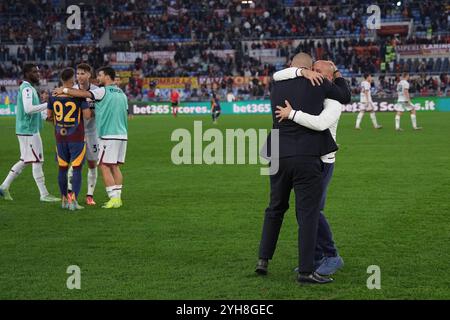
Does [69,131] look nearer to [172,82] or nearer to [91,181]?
[91,181]

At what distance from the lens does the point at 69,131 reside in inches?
448

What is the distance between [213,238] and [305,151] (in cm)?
269

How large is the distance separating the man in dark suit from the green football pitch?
1.52 feet

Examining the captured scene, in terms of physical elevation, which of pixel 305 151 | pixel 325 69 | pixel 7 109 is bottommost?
pixel 7 109

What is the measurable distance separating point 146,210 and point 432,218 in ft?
13.9


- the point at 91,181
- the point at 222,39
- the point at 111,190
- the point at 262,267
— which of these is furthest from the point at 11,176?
the point at 222,39

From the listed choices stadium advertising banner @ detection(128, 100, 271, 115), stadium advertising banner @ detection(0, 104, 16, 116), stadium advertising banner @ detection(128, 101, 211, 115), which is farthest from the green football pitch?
stadium advertising banner @ detection(0, 104, 16, 116)

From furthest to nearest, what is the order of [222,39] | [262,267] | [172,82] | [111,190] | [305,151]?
[222,39] < [172,82] < [111,190] < [262,267] < [305,151]

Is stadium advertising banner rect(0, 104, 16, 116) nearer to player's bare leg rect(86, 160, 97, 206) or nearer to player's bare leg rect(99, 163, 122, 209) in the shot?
player's bare leg rect(86, 160, 97, 206)

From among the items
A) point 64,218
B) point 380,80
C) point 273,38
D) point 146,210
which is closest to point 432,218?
point 146,210

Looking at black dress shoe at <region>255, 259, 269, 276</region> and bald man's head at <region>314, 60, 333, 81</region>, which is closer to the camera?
bald man's head at <region>314, 60, 333, 81</region>

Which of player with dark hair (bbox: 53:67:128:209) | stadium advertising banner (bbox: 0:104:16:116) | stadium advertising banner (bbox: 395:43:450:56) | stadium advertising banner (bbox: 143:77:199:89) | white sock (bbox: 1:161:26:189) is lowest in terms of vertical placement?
stadium advertising banner (bbox: 0:104:16:116)

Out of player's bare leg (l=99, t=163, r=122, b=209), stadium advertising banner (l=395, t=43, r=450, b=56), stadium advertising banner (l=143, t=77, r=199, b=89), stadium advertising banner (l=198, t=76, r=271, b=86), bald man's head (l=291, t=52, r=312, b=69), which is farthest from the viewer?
stadium advertising banner (l=143, t=77, r=199, b=89)

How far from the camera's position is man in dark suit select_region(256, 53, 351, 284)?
6.79 meters
